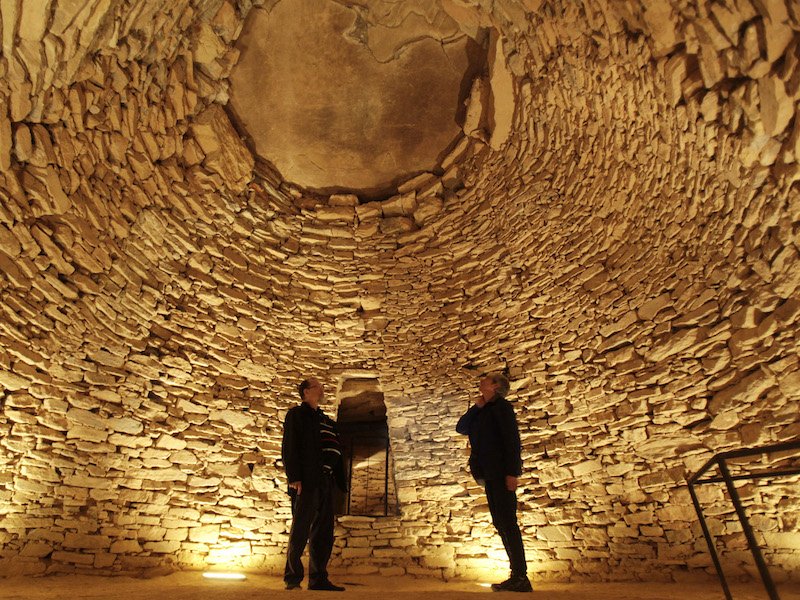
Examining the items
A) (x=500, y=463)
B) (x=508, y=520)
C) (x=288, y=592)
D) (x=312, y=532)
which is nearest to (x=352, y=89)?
(x=500, y=463)

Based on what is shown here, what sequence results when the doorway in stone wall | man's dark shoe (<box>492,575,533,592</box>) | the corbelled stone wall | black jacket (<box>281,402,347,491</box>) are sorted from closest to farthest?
man's dark shoe (<box>492,575,533,592</box>) < black jacket (<box>281,402,347,491</box>) < the corbelled stone wall < the doorway in stone wall

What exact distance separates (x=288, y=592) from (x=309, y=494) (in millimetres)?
564

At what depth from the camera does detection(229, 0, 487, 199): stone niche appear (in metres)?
5.28

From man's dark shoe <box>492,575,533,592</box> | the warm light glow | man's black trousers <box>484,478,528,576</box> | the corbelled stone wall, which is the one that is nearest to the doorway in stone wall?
the corbelled stone wall

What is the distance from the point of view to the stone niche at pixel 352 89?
528 centimetres

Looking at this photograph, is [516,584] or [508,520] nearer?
[516,584]

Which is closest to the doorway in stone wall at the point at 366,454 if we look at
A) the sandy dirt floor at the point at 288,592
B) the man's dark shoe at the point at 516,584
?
the sandy dirt floor at the point at 288,592

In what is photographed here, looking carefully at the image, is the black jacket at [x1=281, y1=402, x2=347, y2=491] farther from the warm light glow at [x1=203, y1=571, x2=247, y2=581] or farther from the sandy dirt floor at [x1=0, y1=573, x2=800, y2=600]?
the warm light glow at [x1=203, y1=571, x2=247, y2=581]

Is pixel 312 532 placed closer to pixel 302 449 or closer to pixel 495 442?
pixel 302 449

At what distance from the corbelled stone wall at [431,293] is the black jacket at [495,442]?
1.51 metres

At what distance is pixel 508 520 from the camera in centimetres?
317

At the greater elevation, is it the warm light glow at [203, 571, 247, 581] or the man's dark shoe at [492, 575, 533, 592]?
the warm light glow at [203, 571, 247, 581]

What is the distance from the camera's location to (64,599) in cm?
261

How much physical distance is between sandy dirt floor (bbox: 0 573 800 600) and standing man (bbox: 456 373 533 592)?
0.21m
